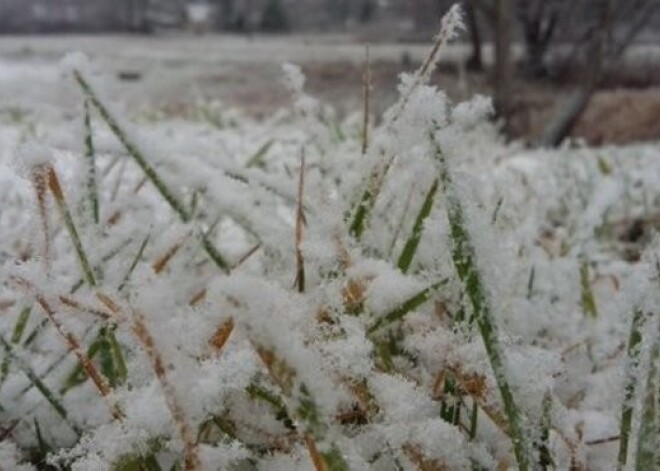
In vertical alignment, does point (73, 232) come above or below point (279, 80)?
above

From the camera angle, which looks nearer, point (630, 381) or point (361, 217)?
point (630, 381)

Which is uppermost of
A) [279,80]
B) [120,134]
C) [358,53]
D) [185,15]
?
[120,134]

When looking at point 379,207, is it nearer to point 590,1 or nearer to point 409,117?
point 409,117

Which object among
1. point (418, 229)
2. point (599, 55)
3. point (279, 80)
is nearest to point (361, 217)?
point (418, 229)

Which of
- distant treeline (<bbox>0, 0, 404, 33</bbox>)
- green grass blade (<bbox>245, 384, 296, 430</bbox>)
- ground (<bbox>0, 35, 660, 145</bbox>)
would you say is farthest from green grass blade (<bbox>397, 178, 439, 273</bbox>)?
distant treeline (<bbox>0, 0, 404, 33</bbox>)

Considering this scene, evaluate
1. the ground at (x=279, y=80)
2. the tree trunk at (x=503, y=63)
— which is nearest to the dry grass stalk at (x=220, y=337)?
the ground at (x=279, y=80)

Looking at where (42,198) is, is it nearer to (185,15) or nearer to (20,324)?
(20,324)

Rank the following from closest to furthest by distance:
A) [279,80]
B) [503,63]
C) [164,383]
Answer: [164,383] → [503,63] → [279,80]
